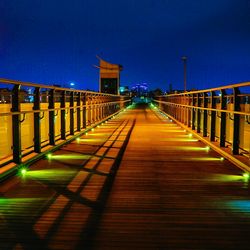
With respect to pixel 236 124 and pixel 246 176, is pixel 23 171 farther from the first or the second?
pixel 236 124

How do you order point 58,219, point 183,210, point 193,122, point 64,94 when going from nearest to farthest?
point 58,219
point 183,210
point 64,94
point 193,122

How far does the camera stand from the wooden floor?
2.94 meters

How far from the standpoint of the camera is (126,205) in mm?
3854

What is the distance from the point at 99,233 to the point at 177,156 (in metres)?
4.17

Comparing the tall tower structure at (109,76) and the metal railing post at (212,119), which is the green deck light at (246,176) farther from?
the tall tower structure at (109,76)

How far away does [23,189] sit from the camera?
14.6ft

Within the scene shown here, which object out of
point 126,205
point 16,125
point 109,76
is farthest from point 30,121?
point 109,76

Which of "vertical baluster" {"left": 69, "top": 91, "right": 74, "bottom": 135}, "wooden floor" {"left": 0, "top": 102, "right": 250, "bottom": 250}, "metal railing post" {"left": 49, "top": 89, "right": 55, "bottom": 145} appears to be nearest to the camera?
"wooden floor" {"left": 0, "top": 102, "right": 250, "bottom": 250}

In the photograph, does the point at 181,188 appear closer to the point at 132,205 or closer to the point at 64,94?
the point at 132,205

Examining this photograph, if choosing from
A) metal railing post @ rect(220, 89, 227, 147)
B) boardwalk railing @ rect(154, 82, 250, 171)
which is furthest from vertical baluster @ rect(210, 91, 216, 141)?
metal railing post @ rect(220, 89, 227, 147)

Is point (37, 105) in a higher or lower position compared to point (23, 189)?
higher

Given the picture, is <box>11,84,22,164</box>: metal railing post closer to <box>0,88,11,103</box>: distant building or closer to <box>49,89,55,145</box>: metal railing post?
<box>0,88,11,103</box>: distant building

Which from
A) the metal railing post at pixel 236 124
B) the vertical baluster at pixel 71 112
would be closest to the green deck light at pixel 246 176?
Answer: the metal railing post at pixel 236 124

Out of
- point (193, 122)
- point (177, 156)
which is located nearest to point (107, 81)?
point (193, 122)
